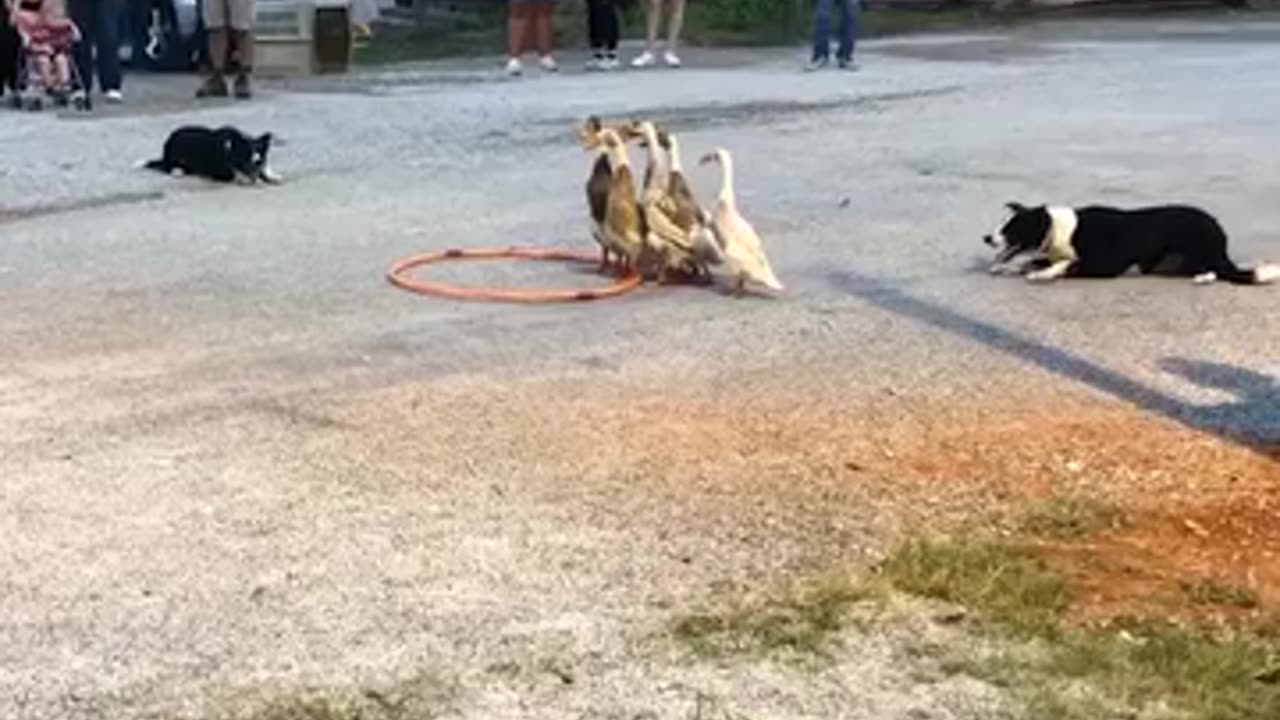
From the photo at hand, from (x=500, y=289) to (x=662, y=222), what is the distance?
0.77 metres

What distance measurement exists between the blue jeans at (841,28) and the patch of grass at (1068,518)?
1601cm

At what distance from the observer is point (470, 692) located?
4.95 m

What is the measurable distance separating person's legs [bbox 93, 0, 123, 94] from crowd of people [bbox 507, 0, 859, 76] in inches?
166

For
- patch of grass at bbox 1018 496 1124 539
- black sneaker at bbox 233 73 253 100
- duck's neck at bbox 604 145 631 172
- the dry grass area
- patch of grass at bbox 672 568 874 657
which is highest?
duck's neck at bbox 604 145 631 172

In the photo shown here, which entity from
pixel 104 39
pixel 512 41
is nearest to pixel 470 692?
pixel 104 39

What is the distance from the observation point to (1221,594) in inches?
222

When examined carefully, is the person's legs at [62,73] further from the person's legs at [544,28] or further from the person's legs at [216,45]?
the person's legs at [544,28]

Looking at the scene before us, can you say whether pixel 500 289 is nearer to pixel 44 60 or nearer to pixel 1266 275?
pixel 1266 275

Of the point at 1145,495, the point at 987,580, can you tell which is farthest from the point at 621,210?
the point at 987,580

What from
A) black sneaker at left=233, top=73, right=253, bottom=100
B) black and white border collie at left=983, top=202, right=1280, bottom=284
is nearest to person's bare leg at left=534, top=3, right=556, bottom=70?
black sneaker at left=233, top=73, right=253, bottom=100

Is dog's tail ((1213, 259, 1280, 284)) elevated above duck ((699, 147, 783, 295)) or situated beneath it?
situated beneath

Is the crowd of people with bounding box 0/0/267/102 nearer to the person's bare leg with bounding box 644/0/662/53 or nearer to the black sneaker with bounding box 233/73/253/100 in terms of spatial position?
the black sneaker with bounding box 233/73/253/100

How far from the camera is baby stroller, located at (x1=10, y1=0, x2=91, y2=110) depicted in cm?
1698

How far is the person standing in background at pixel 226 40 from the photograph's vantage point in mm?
17922
